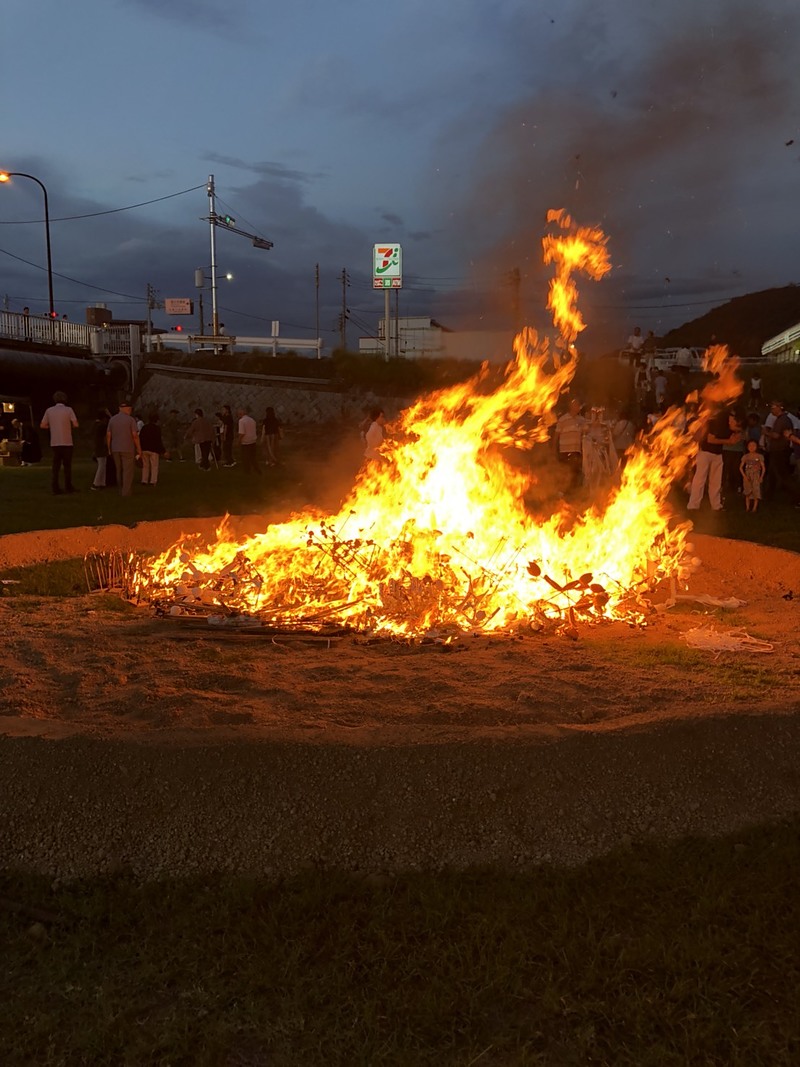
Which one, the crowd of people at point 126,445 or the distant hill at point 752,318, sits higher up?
the distant hill at point 752,318

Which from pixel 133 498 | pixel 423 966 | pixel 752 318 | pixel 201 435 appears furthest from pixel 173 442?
pixel 752 318

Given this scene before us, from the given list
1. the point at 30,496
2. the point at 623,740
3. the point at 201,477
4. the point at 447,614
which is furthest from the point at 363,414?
the point at 623,740

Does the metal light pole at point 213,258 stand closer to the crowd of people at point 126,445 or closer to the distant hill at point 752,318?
the crowd of people at point 126,445

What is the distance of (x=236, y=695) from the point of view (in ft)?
17.2

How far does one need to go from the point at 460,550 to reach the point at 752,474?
25.0ft

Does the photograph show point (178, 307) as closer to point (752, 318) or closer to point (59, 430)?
point (59, 430)

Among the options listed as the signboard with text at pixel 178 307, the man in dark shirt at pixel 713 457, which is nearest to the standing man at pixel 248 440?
the man in dark shirt at pixel 713 457

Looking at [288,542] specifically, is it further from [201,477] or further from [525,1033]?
[201,477]

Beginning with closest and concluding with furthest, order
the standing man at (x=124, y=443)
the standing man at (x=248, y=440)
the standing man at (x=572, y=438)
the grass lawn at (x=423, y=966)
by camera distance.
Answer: the grass lawn at (x=423, y=966) → the standing man at (x=572, y=438) → the standing man at (x=124, y=443) → the standing man at (x=248, y=440)

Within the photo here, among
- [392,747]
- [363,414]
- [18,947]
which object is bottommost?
[18,947]

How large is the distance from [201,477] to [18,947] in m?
17.2

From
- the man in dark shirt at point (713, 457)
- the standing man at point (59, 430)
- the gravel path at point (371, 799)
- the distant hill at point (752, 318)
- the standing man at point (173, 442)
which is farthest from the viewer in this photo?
the distant hill at point (752, 318)

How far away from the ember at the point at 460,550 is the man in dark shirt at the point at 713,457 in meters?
3.65

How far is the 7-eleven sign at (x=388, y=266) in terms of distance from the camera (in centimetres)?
4641
